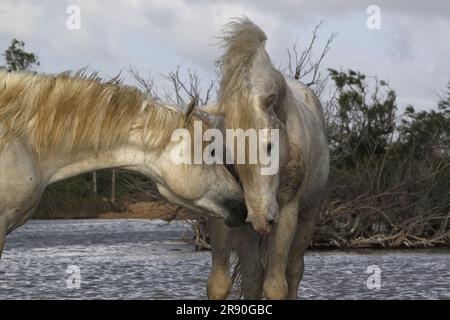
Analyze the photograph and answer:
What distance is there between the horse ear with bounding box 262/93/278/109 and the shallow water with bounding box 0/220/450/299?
6515mm

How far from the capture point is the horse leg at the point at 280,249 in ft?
18.9

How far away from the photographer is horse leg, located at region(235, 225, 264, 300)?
6.54 meters

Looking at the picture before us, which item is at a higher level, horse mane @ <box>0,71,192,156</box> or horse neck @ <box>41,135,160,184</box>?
horse mane @ <box>0,71,192,156</box>

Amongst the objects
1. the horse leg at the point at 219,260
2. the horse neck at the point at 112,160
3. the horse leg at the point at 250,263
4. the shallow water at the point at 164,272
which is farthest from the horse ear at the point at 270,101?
the shallow water at the point at 164,272

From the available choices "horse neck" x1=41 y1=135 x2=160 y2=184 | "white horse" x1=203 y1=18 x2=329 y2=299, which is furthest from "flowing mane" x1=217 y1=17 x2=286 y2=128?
"horse neck" x1=41 y1=135 x2=160 y2=184

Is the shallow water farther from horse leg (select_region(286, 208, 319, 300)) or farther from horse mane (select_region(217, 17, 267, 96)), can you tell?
horse mane (select_region(217, 17, 267, 96))

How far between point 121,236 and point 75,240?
2.60 meters

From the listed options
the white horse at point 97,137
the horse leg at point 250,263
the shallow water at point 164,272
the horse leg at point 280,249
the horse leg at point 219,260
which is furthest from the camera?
the shallow water at point 164,272

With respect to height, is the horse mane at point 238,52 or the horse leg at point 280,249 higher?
the horse mane at point 238,52

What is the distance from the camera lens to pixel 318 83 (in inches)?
734

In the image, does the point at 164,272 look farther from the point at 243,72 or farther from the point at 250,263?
the point at 243,72

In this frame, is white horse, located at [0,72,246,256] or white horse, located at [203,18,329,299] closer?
white horse, located at [0,72,246,256]

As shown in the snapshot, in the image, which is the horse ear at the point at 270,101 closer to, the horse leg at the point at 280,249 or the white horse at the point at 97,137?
the white horse at the point at 97,137
